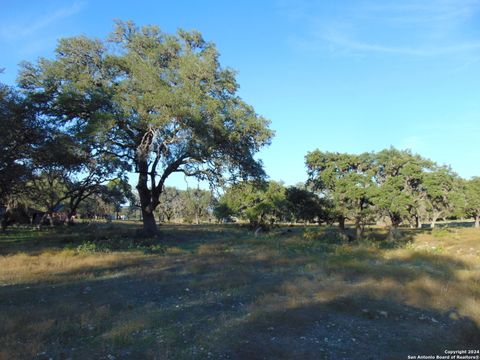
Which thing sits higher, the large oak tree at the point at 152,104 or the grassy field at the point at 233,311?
the large oak tree at the point at 152,104

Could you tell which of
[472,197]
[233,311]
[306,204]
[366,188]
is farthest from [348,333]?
[472,197]

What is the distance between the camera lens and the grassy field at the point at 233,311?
6.54m

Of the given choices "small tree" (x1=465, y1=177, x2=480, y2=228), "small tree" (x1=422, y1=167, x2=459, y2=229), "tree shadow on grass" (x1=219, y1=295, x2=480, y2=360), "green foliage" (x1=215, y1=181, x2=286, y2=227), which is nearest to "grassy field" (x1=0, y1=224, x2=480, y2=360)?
"tree shadow on grass" (x1=219, y1=295, x2=480, y2=360)

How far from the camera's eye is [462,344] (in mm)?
6910

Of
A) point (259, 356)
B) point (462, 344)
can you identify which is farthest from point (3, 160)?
point (462, 344)

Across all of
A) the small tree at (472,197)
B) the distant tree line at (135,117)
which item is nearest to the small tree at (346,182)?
the distant tree line at (135,117)

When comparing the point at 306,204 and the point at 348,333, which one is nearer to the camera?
the point at 348,333

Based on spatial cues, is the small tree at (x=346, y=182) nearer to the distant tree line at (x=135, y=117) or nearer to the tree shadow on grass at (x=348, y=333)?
the distant tree line at (x=135, y=117)

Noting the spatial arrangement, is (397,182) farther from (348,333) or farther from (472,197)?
(348,333)

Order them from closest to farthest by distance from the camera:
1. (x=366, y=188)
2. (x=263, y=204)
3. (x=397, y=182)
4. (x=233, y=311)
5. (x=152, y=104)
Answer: (x=233, y=311), (x=152, y=104), (x=366, y=188), (x=397, y=182), (x=263, y=204)

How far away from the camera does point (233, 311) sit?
29.1ft

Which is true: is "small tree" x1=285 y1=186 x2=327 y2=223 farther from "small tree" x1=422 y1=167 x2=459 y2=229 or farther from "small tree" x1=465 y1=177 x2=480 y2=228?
"small tree" x1=465 y1=177 x2=480 y2=228

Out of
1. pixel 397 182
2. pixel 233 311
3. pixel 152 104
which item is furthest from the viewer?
pixel 397 182

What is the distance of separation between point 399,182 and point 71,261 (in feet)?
118
